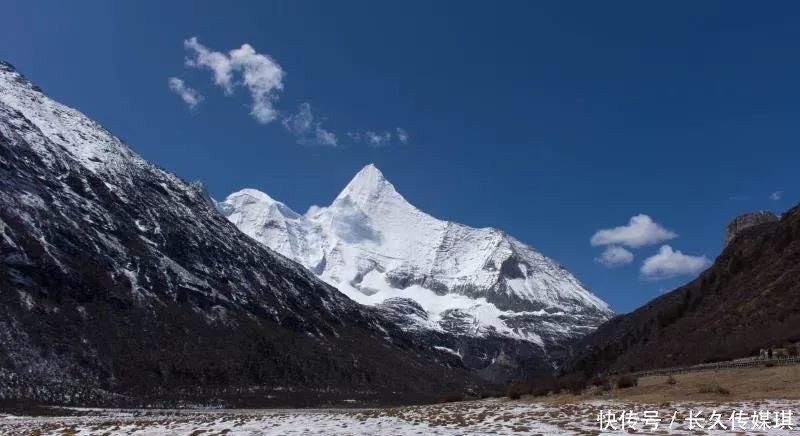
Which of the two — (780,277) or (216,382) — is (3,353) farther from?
(780,277)

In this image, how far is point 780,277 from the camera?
267ft

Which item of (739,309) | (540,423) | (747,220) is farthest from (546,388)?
(747,220)

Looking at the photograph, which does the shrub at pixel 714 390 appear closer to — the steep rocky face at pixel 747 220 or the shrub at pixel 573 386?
the shrub at pixel 573 386

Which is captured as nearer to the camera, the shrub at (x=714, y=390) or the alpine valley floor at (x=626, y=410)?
the alpine valley floor at (x=626, y=410)

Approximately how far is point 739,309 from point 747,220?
107m

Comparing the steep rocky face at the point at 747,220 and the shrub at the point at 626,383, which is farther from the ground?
the steep rocky face at the point at 747,220

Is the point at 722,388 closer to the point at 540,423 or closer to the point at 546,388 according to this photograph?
the point at 540,423

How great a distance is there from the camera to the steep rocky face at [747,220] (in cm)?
16631

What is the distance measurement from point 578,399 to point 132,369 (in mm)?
162261

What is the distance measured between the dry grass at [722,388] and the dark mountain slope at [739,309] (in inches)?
731

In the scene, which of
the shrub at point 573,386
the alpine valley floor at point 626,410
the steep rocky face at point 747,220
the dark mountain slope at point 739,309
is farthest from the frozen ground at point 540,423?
the steep rocky face at point 747,220

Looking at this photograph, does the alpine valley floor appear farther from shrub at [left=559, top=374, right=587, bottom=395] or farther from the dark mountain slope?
the dark mountain slope

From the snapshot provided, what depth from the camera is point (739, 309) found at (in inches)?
3194

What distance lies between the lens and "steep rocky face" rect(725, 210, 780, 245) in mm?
166312
